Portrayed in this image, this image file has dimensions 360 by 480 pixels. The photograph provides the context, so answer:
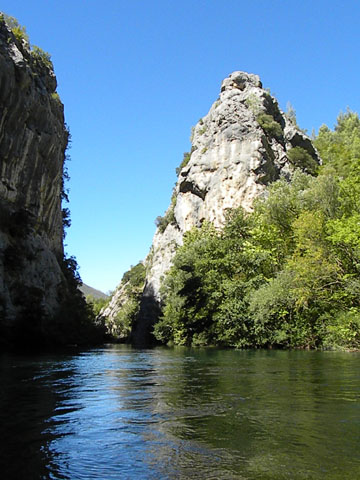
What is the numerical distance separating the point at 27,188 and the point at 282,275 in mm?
34018

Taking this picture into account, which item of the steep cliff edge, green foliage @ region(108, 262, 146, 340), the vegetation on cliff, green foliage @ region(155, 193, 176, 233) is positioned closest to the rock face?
green foliage @ region(155, 193, 176, 233)

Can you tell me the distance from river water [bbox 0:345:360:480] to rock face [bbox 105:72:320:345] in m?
50.5

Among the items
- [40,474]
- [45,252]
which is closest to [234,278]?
[45,252]

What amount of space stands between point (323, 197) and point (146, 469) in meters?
26.8

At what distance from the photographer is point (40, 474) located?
13.7ft

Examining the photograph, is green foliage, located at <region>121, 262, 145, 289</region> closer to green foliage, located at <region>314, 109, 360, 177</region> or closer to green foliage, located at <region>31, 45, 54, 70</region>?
green foliage, located at <region>314, 109, 360, 177</region>

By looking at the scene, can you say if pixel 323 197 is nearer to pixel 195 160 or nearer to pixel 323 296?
pixel 323 296

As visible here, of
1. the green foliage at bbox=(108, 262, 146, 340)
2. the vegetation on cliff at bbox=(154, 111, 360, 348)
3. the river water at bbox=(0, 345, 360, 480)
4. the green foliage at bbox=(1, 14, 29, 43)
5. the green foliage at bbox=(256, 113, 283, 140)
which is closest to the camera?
the river water at bbox=(0, 345, 360, 480)

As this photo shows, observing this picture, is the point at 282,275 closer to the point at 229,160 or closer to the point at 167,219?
the point at 229,160

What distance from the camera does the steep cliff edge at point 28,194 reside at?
134 ft

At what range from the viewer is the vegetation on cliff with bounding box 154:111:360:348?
2567 centimetres

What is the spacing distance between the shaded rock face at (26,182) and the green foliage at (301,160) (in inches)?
1335

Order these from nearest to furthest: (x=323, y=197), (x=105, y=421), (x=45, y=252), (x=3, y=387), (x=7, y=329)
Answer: (x=105, y=421) < (x=3, y=387) < (x=323, y=197) < (x=7, y=329) < (x=45, y=252)

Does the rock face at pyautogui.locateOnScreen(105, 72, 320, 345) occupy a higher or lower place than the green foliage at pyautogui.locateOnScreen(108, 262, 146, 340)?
higher
